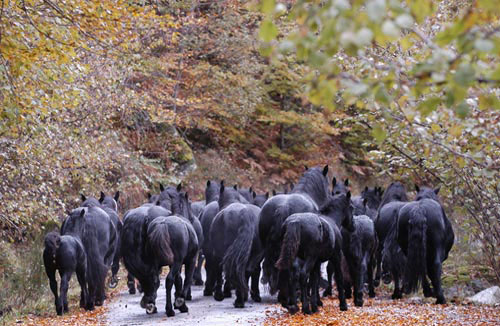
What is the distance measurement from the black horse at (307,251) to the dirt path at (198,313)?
814 millimetres

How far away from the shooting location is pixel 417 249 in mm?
11758

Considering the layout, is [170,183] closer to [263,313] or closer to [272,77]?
[272,77]

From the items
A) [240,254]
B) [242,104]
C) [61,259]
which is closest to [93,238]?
[61,259]

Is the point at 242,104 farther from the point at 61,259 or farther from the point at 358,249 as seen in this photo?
the point at 61,259

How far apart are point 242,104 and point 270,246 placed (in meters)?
15.7

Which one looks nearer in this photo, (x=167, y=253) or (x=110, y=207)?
(x=167, y=253)

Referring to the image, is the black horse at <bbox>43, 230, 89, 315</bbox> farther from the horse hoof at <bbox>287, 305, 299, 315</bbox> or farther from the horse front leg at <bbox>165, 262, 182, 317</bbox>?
the horse hoof at <bbox>287, 305, 299, 315</bbox>

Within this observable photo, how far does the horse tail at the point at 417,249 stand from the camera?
11.7 meters

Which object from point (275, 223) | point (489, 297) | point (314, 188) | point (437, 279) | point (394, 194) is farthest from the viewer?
point (394, 194)

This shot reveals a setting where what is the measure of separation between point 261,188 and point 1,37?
72.8ft

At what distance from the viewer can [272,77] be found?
28906mm

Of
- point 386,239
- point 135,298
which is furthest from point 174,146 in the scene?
point 386,239

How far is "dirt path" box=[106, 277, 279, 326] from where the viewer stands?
34.6 ft

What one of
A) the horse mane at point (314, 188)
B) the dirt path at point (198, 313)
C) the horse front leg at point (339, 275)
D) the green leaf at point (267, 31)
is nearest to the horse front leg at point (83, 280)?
the dirt path at point (198, 313)
